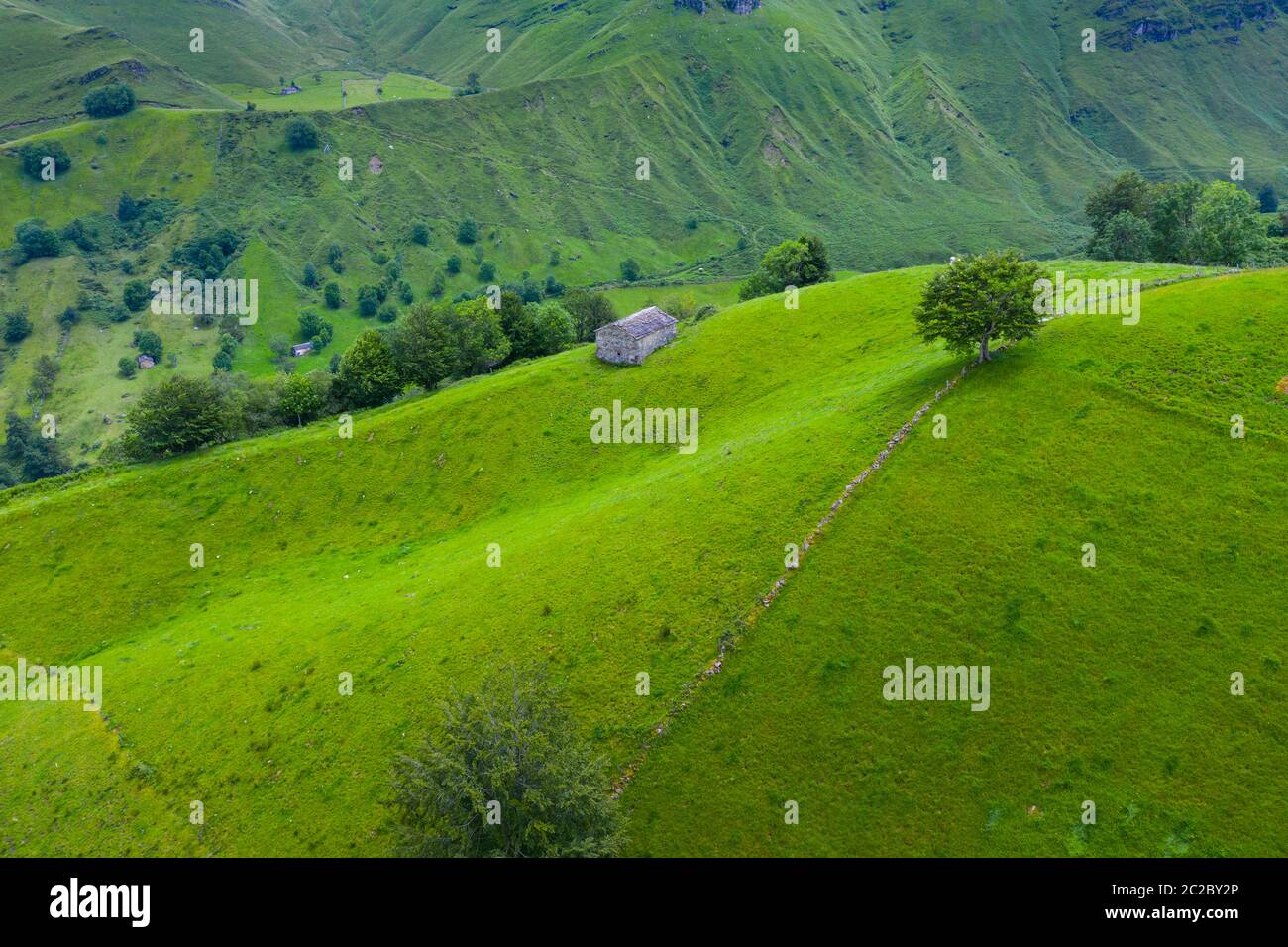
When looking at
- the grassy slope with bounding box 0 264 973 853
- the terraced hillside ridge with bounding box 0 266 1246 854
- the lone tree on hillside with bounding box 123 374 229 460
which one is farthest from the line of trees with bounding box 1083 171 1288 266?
the lone tree on hillside with bounding box 123 374 229 460

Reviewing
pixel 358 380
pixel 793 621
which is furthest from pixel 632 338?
pixel 793 621

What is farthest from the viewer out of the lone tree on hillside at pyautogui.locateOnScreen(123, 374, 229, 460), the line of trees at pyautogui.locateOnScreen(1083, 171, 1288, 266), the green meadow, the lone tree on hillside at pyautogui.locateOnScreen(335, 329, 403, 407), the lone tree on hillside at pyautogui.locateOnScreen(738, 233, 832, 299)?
the lone tree on hillside at pyautogui.locateOnScreen(738, 233, 832, 299)

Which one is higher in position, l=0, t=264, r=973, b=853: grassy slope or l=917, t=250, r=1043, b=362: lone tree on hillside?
l=917, t=250, r=1043, b=362: lone tree on hillside

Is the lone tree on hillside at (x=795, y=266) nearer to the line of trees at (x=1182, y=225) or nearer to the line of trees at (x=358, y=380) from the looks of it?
the line of trees at (x=358, y=380)

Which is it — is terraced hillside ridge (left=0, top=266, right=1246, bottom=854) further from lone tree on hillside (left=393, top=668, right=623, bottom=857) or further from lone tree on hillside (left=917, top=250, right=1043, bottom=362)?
lone tree on hillside (left=393, top=668, right=623, bottom=857)

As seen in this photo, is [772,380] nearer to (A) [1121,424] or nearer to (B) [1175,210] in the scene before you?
(A) [1121,424]

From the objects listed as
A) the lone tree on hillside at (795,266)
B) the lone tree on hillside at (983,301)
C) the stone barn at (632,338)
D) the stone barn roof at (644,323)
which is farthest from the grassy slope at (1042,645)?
the lone tree on hillside at (795,266)
